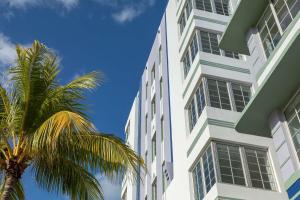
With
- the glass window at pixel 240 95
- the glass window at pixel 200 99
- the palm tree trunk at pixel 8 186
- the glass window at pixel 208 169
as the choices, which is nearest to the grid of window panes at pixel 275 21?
the glass window at pixel 208 169

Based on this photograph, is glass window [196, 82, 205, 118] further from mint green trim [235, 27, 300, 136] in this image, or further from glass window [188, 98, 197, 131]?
mint green trim [235, 27, 300, 136]

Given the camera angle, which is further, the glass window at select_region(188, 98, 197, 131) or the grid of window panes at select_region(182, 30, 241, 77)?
the grid of window panes at select_region(182, 30, 241, 77)

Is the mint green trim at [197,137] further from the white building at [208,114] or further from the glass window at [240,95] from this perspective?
the glass window at [240,95]

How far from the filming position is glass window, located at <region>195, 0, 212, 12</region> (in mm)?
28641

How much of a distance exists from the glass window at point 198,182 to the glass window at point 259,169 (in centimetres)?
234

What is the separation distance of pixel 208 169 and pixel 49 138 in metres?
10.9

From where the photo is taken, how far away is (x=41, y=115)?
12.8 meters

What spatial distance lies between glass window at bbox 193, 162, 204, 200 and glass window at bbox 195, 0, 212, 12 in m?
11.1

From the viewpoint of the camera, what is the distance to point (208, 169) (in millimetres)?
20594

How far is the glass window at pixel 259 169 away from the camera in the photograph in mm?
20172

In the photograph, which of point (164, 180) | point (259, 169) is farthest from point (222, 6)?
point (259, 169)

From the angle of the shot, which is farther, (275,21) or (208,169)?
(208,169)

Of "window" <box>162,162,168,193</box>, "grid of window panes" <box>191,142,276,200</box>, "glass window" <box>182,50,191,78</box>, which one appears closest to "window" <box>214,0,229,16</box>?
"glass window" <box>182,50,191,78</box>

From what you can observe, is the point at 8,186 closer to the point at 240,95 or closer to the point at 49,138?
the point at 49,138
